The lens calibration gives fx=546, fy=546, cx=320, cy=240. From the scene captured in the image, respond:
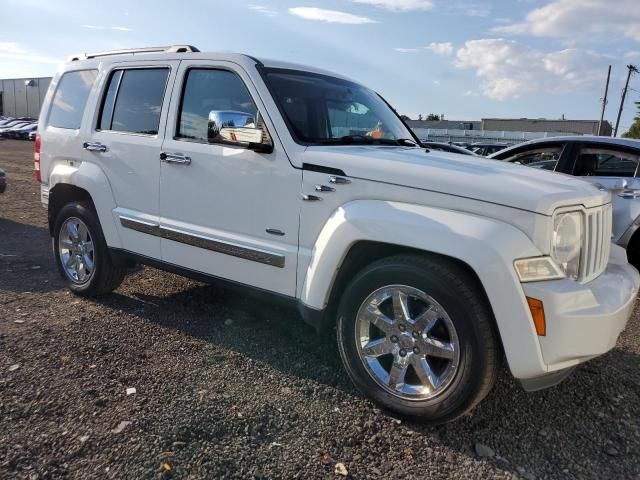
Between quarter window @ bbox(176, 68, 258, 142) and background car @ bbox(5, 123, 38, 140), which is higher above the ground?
quarter window @ bbox(176, 68, 258, 142)

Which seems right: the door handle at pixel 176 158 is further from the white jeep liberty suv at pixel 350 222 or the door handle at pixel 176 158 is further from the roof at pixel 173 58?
the roof at pixel 173 58

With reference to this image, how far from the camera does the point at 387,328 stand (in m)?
3.06

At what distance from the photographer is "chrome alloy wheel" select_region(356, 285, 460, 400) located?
288 centimetres

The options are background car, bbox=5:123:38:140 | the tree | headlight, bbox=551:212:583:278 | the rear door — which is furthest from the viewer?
the tree

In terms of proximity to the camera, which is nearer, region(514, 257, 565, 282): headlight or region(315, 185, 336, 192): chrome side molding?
region(514, 257, 565, 282): headlight

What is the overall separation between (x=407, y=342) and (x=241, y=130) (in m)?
1.64

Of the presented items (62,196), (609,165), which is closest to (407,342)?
(62,196)

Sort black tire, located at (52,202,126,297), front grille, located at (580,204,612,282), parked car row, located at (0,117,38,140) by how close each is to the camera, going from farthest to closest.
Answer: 1. parked car row, located at (0,117,38,140)
2. black tire, located at (52,202,126,297)
3. front grille, located at (580,204,612,282)

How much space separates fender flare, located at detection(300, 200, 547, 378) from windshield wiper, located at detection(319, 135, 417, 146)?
698 millimetres

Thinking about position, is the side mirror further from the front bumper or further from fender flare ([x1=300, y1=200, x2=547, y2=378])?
the front bumper

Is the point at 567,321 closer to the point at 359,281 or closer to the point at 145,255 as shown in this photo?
the point at 359,281

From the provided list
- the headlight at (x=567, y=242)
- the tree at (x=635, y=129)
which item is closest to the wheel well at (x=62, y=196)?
the headlight at (x=567, y=242)

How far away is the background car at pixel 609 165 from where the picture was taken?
219 inches

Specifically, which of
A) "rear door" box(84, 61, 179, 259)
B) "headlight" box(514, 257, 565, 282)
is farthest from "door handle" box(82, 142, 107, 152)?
"headlight" box(514, 257, 565, 282)
